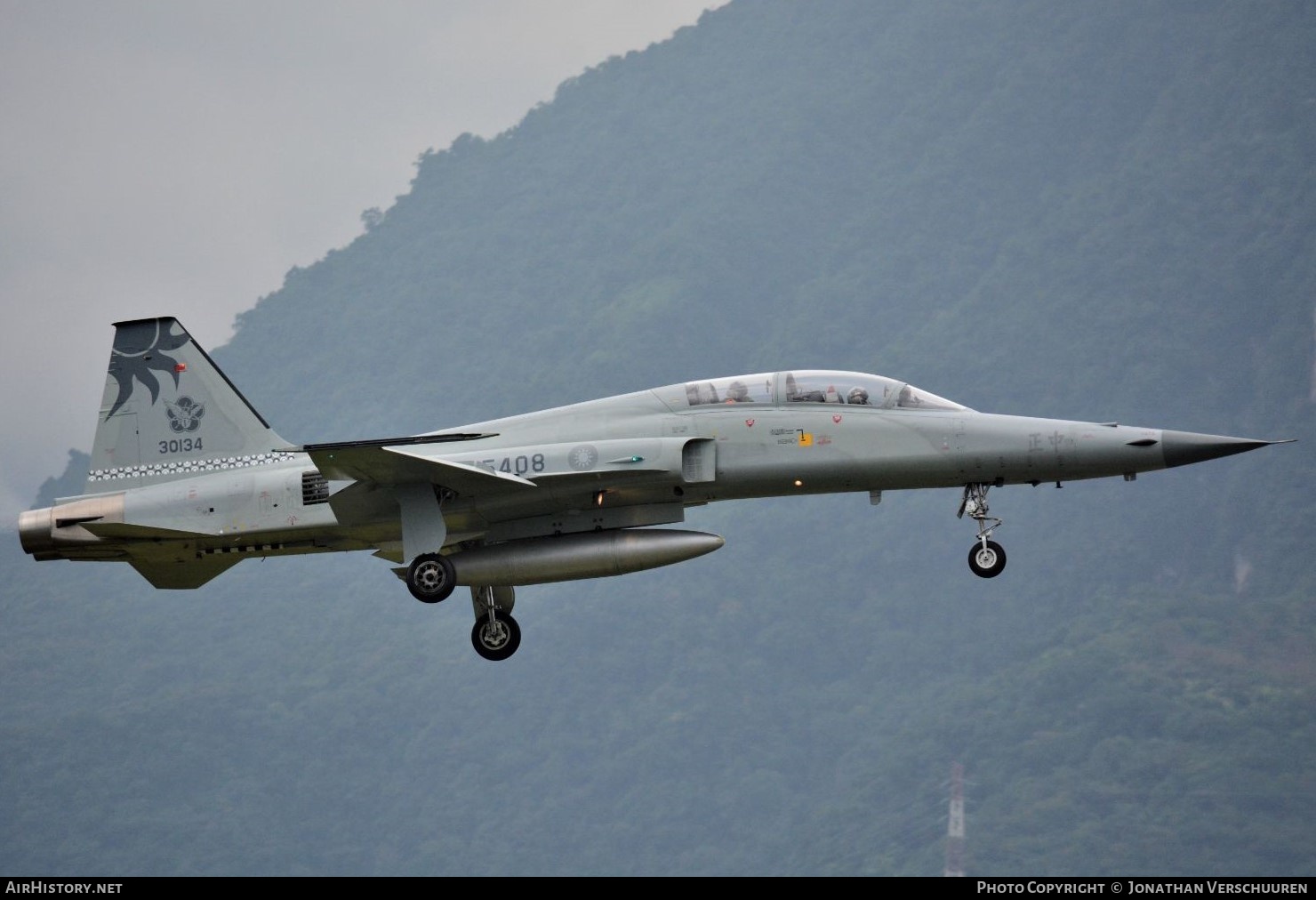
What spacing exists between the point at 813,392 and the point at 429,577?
632 cm

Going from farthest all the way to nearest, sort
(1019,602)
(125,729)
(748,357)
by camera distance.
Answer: (748,357), (1019,602), (125,729)

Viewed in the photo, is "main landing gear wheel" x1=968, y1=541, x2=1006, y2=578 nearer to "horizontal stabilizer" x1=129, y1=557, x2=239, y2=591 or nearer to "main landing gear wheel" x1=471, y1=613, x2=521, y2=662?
"main landing gear wheel" x1=471, y1=613, x2=521, y2=662

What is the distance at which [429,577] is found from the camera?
26.5 meters

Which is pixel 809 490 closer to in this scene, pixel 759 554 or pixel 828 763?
pixel 828 763

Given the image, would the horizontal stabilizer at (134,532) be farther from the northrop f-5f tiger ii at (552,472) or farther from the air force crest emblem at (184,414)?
the air force crest emblem at (184,414)

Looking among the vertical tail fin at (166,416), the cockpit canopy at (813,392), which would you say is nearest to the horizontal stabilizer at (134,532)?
the vertical tail fin at (166,416)

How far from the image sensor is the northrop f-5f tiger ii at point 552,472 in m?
26.8

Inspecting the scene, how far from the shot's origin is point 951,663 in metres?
140

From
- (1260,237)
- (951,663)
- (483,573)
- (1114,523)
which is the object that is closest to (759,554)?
(951,663)

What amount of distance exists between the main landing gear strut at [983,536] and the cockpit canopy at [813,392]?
1.31m

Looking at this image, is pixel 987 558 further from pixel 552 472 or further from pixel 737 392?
pixel 552 472

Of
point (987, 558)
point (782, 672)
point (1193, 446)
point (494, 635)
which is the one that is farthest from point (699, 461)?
point (782, 672)

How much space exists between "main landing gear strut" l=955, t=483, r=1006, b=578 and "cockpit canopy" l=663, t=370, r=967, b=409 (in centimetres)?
131

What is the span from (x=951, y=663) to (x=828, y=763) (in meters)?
16.7
